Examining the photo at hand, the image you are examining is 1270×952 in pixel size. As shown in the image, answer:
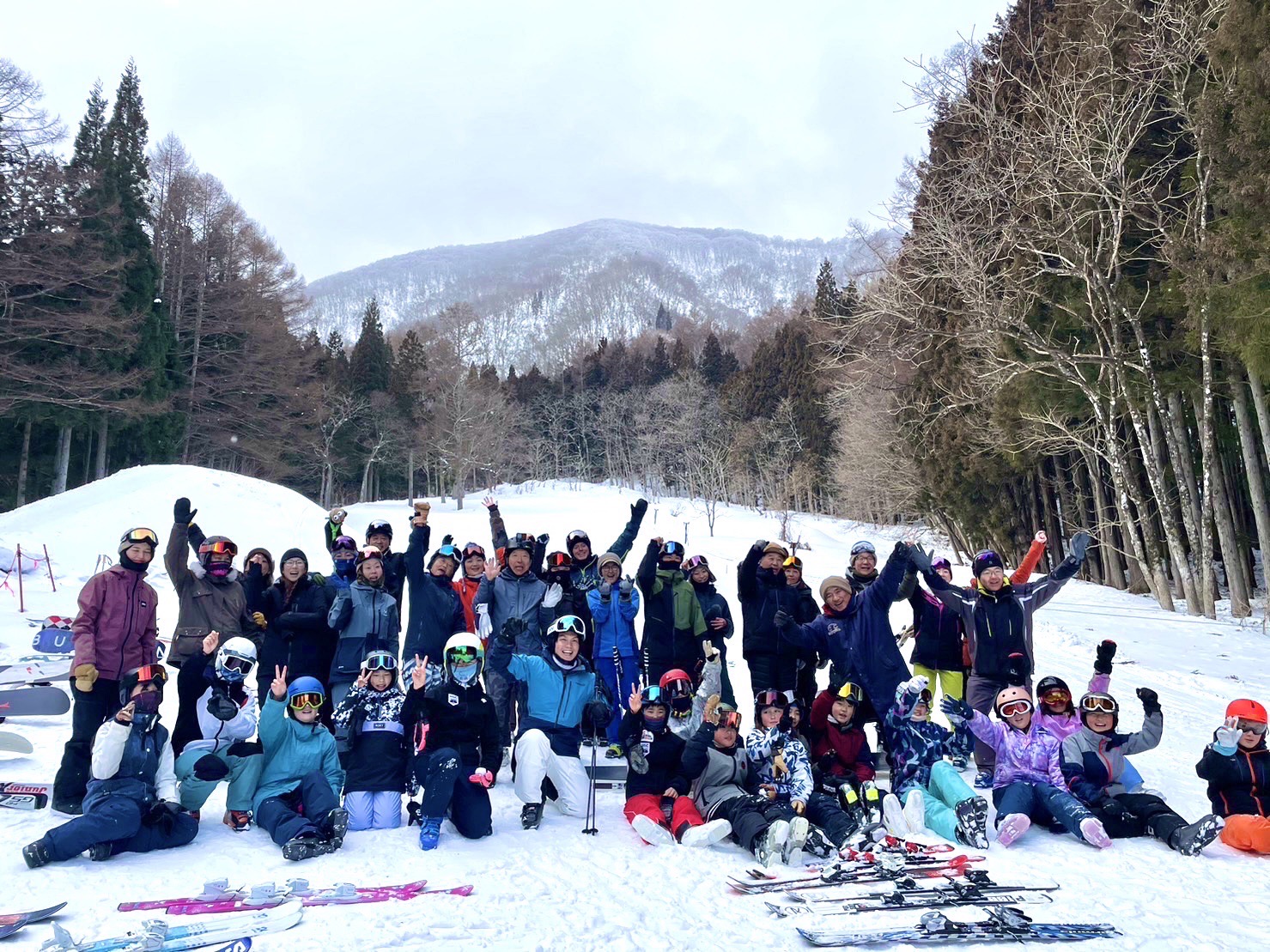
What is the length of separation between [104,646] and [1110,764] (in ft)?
21.1

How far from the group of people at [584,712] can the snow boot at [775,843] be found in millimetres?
22

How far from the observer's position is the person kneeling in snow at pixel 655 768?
16.1 ft

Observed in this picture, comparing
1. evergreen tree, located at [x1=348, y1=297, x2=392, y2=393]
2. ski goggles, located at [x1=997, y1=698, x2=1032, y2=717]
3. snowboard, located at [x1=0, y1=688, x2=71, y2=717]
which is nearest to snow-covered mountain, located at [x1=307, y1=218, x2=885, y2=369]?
evergreen tree, located at [x1=348, y1=297, x2=392, y2=393]

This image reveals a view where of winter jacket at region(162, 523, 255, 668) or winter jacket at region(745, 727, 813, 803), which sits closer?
winter jacket at region(745, 727, 813, 803)

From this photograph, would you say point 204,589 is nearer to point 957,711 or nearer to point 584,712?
point 584,712

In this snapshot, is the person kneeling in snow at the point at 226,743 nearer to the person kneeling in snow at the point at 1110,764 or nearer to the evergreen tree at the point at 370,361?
the person kneeling in snow at the point at 1110,764

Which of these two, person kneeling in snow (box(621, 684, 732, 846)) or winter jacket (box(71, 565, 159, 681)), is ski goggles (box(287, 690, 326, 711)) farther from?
person kneeling in snow (box(621, 684, 732, 846))

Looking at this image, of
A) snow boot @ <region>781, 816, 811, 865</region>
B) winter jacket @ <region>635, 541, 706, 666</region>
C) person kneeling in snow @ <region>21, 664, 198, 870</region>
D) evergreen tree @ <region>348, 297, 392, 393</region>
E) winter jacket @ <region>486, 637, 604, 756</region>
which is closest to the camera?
person kneeling in snow @ <region>21, 664, 198, 870</region>

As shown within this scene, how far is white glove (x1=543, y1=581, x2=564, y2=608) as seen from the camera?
644 centimetres

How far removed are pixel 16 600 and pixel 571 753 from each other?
10778 mm

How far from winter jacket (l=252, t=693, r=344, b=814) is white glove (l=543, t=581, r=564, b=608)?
2.01 metres

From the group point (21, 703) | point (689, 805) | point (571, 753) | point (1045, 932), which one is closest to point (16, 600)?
point (21, 703)

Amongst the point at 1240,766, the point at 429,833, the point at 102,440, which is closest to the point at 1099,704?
the point at 1240,766

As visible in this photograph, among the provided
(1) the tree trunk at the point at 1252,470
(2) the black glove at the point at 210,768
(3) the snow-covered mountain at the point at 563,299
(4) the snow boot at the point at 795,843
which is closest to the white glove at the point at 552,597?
(2) the black glove at the point at 210,768
